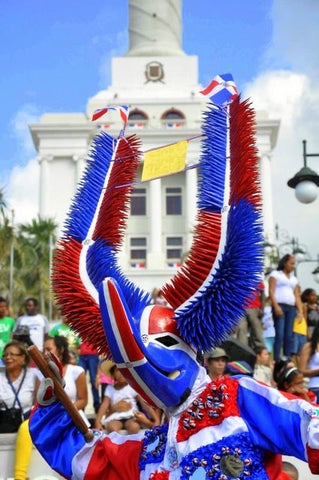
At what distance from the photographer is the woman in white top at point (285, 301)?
1035 centimetres

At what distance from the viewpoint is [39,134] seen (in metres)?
48.2

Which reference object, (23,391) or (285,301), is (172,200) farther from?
(23,391)

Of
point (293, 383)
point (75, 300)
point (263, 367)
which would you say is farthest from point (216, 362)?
point (75, 300)

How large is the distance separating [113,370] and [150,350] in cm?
414

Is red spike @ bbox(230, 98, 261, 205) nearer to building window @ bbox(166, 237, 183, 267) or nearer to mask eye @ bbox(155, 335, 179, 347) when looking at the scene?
mask eye @ bbox(155, 335, 179, 347)

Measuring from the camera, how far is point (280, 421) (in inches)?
120

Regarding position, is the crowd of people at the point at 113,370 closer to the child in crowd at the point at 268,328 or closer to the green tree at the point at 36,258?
the child in crowd at the point at 268,328

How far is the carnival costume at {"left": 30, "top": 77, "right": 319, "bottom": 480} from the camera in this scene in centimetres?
306

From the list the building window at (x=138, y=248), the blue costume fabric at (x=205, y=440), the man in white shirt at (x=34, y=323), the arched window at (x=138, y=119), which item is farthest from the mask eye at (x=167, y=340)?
the arched window at (x=138, y=119)

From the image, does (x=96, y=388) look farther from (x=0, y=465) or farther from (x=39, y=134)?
(x=39, y=134)

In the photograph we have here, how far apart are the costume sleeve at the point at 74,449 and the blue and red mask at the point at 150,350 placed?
0.40 m

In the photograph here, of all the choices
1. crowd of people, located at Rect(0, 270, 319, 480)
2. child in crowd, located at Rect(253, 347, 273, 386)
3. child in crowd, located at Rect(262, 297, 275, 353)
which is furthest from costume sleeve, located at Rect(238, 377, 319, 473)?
child in crowd, located at Rect(262, 297, 275, 353)

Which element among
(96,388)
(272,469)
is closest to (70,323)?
(272,469)

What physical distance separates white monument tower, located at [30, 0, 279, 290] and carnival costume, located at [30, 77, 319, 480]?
40.7 metres
